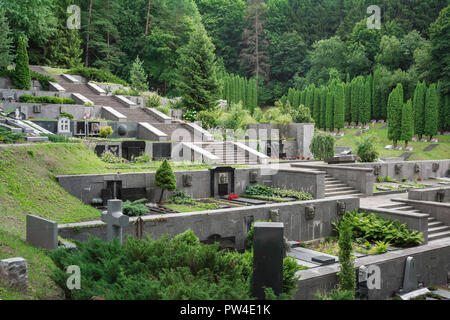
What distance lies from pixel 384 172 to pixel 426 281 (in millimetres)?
11084

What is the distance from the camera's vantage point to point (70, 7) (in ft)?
144

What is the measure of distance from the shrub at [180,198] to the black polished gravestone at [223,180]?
1.32 metres

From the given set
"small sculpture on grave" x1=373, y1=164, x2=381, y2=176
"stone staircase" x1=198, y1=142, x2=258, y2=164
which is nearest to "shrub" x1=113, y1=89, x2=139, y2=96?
"stone staircase" x1=198, y1=142, x2=258, y2=164

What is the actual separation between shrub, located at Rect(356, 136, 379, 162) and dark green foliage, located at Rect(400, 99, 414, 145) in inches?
864

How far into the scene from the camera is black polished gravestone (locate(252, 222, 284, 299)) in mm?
6379

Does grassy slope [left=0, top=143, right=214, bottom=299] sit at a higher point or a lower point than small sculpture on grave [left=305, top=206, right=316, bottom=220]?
higher

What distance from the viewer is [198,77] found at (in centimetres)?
3206

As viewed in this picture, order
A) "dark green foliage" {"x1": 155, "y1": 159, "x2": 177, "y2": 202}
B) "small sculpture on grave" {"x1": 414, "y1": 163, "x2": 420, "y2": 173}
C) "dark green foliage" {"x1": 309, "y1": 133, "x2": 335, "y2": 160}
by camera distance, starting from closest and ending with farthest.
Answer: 1. "dark green foliage" {"x1": 155, "y1": 159, "x2": 177, "y2": 202}
2. "small sculpture on grave" {"x1": 414, "y1": 163, "x2": 420, "y2": 173}
3. "dark green foliage" {"x1": 309, "y1": 133, "x2": 335, "y2": 160}

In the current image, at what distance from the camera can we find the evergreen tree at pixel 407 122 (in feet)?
139

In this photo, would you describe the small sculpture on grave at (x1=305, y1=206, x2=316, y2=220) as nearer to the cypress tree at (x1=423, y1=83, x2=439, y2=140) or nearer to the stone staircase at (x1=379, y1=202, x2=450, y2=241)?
the stone staircase at (x1=379, y1=202, x2=450, y2=241)

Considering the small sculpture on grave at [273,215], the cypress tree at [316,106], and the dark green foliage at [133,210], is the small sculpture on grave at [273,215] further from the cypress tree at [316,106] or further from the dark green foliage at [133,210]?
the cypress tree at [316,106]

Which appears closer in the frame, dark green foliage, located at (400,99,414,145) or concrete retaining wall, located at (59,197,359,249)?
concrete retaining wall, located at (59,197,359,249)
